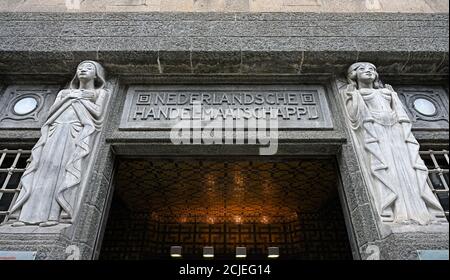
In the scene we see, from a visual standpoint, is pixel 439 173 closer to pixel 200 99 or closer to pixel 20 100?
pixel 200 99

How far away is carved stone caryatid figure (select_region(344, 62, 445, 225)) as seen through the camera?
9.25 feet

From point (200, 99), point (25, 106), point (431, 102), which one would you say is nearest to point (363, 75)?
point (431, 102)

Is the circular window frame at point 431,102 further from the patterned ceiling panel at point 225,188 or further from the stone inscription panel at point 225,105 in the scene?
the patterned ceiling panel at point 225,188

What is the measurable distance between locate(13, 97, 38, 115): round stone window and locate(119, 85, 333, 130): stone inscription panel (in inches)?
43.8

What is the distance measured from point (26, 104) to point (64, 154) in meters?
1.29

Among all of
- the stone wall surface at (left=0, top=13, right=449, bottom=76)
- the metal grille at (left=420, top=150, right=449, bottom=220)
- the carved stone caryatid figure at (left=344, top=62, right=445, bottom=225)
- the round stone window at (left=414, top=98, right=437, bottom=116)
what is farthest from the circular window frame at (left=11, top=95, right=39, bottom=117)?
the round stone window at (left=414, top=98, right=437, bottom=116)

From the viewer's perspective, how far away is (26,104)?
3.90 metres

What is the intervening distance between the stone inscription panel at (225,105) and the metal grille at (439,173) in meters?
1.13

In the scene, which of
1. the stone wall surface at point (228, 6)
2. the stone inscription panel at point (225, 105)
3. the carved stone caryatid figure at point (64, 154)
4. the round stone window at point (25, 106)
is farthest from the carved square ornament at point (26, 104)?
the stone wall surface at point (228, 6)

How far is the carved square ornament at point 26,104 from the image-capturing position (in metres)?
3.72

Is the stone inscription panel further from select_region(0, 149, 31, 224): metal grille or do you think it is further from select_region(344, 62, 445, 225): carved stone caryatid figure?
select_region(0, 149, 31, 224): metal grille

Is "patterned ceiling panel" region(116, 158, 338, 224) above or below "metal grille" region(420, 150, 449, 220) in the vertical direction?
above

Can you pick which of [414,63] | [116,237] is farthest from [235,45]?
[116,237]

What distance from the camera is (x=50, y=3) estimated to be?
4621 millimetres
